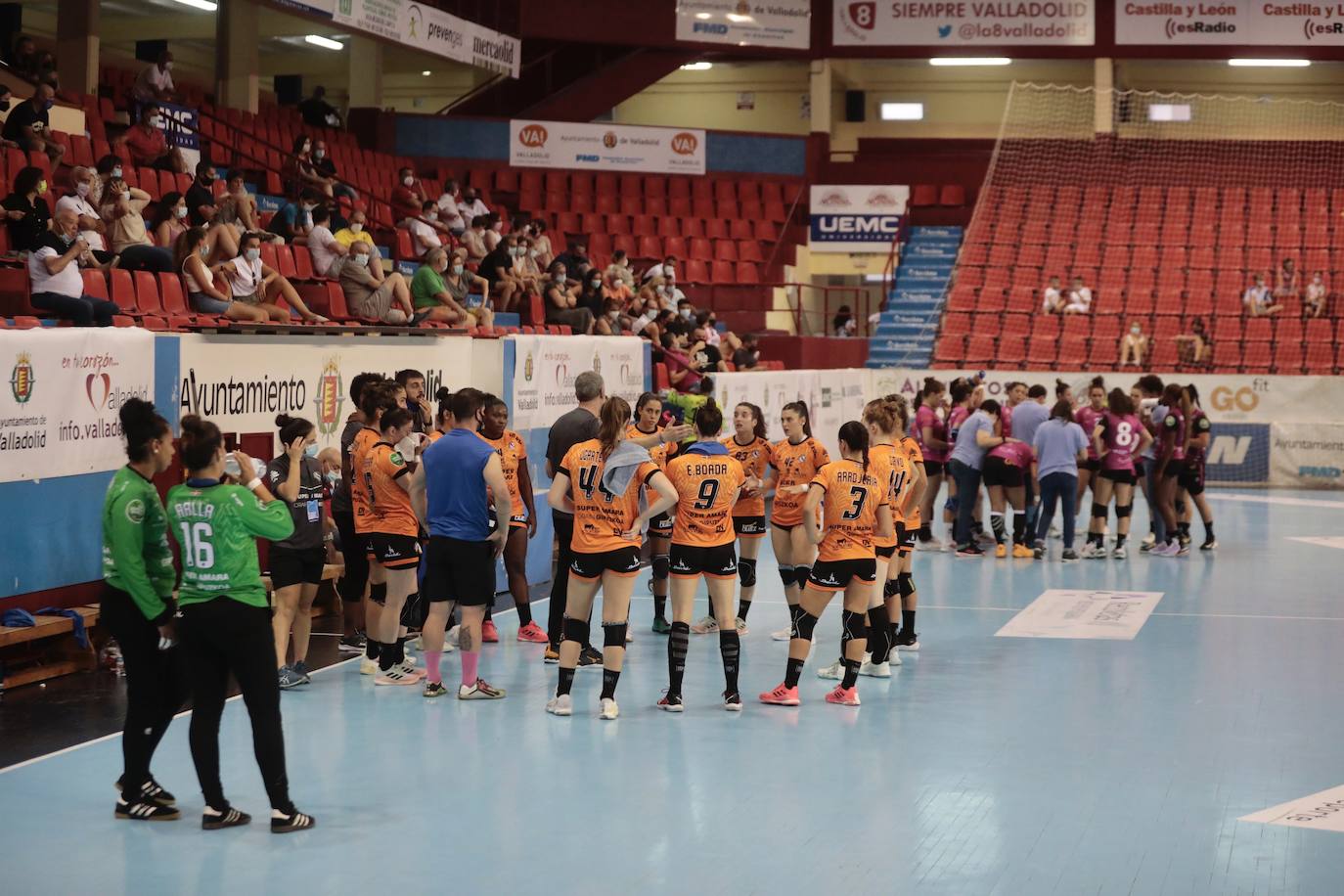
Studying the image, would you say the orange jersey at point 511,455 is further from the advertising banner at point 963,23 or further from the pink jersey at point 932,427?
the advertising banner at point 963,23

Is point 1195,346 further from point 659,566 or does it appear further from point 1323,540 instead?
point 659,566

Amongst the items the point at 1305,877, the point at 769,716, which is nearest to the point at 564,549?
the point at 769,716

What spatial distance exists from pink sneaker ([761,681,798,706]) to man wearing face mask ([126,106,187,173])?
11732 millimetres

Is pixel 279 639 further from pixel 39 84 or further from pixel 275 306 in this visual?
pixel 39 84

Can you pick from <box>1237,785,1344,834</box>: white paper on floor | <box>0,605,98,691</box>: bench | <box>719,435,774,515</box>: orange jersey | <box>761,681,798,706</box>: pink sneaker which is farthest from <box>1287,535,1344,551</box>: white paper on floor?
<box>0,605,98,691</box>: bench

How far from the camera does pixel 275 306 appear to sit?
13.2 m

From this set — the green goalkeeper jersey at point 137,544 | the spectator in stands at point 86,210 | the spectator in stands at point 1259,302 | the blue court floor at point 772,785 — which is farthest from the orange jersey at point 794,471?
the spectator in stands at point 1259,302

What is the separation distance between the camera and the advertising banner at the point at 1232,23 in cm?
3139

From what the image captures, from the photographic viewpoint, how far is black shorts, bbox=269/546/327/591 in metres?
9.20

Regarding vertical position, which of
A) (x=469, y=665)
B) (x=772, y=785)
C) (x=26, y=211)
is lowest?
(x=772, y=785)

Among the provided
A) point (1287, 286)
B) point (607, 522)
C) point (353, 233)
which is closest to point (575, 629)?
point (607, 522)

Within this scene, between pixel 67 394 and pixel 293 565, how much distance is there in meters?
1.75

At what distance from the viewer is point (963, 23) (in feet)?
105

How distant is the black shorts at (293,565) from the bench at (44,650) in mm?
1347
